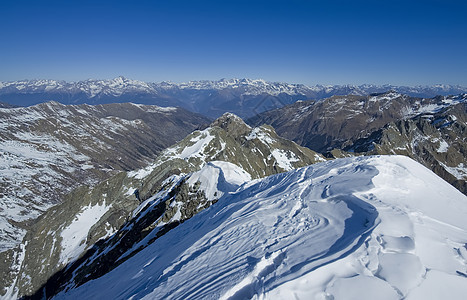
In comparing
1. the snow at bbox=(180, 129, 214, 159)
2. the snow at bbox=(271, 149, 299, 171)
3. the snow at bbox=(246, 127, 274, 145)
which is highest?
the snow at bbox=(180, 129, 214, 159)

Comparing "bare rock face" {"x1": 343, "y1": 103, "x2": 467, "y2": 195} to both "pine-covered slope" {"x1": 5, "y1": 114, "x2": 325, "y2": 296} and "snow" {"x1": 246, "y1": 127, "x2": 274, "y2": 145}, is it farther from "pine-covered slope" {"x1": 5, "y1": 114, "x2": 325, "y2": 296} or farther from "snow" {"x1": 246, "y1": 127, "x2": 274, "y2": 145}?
"pine-covered slope" {"x1": 5, "y1": 114, "x2": 325, "y2": 296}

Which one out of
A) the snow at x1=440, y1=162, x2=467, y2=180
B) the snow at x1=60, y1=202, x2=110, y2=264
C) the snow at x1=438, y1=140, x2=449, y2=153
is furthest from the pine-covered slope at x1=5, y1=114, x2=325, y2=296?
the snow at x1=438, y1=140, x2=449, y2=153

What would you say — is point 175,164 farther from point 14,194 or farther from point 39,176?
point 39,176

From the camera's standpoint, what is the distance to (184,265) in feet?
37.0

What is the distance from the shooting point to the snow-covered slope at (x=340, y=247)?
6867mm

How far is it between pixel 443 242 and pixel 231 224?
9510 mm

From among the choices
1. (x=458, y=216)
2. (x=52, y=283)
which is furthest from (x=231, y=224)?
(x=52, y=283)

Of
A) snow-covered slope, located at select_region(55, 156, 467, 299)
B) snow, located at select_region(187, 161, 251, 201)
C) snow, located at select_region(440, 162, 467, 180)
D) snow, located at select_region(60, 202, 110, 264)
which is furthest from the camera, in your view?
snow, located at select_region(440, 162, 467, 180)

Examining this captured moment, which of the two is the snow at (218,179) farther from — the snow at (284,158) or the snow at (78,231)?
the snow at (284,158)

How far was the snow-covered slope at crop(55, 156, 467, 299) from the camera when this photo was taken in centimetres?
687

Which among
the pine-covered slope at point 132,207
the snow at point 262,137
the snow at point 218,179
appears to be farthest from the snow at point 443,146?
the snow at point 218,179

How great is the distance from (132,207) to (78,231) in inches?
742

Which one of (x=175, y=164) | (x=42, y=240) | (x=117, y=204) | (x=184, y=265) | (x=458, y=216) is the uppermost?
(x=458, y=216)

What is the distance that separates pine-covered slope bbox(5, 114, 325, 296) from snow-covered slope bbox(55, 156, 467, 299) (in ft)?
90.8
